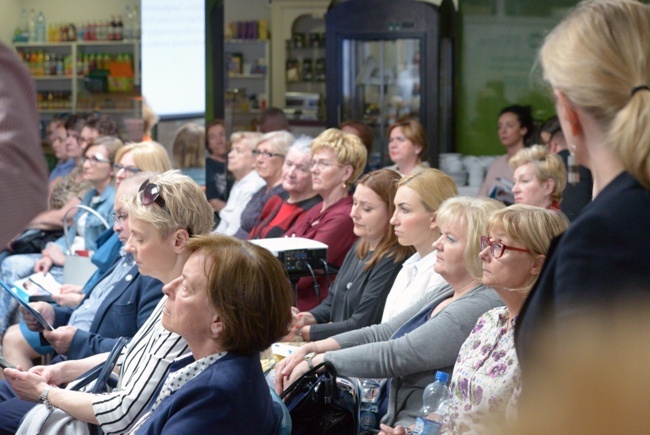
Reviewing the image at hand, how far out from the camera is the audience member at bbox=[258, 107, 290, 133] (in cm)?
868

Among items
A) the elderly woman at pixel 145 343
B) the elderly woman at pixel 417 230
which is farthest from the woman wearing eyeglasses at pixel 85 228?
the elderly woman at pixel 417 230

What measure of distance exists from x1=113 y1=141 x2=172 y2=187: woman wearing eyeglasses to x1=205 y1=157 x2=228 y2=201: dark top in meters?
1.74

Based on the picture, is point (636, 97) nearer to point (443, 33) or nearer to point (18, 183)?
point (18, 183)

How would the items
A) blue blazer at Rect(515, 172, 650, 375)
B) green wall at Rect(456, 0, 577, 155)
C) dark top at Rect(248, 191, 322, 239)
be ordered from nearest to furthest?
1. blue blazer at Rect(515, 172, 650, 375)
2. dark top at Rect(248, 191, 322, 239)
3. green wall at Rect(456, 0, 577, 155)

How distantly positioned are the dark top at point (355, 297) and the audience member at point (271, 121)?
4.62 m

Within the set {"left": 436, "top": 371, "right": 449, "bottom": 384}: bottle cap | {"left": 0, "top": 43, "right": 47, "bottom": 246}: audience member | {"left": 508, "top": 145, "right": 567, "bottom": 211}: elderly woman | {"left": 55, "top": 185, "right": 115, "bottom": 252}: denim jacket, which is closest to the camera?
{"left": 0, "top": 43, "right": 47, "bottom": 246}: audience member

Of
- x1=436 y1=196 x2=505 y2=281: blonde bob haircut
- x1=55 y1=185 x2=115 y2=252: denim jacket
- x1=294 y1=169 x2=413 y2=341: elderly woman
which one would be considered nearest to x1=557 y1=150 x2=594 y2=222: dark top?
x1=294 y1=169 x2=413 y2=341: elderly woman

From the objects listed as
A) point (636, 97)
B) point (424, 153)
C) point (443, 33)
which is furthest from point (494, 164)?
point (636, 97)

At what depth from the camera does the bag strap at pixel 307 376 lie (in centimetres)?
262

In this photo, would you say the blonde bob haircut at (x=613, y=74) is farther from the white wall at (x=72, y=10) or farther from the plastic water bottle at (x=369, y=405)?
the white wall at (x=72, y=10)

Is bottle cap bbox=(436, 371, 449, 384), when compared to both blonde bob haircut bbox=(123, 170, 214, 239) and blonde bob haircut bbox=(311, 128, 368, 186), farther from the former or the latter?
blonde bob haircut bbox=(311, 128, 368, 186)

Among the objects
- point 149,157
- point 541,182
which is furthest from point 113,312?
point 541,182

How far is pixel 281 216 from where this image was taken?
558 centimetres

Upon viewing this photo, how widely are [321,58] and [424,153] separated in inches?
137
